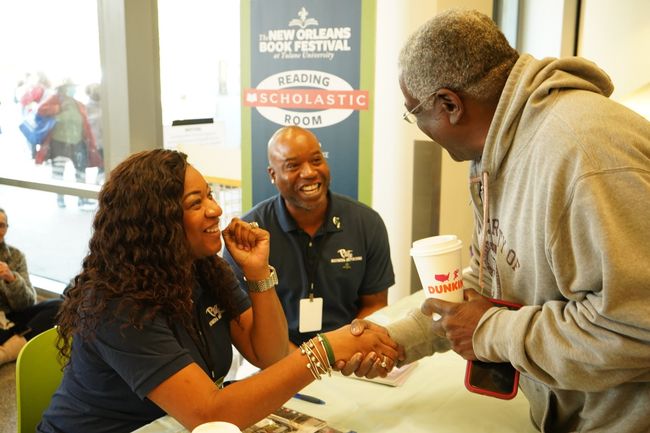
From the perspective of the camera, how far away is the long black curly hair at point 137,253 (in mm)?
1606

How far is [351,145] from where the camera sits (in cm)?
343

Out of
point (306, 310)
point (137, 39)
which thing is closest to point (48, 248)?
point (137, 39)

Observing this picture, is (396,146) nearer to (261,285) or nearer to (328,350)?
(261,285)

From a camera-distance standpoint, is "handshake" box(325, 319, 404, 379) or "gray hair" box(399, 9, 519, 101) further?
"handshake" box(325, 319, 404, 379)

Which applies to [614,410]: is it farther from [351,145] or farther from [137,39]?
[137,39]

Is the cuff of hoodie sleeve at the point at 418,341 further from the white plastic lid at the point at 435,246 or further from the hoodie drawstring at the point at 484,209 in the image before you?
the white plastic lid at the point at 435,246

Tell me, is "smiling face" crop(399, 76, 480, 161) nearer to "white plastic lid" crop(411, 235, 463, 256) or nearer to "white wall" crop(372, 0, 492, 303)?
"white plastic lid" crop(411, 235, 463, 256)

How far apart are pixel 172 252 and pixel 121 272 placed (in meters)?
0.14

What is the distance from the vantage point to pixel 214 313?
191 cm

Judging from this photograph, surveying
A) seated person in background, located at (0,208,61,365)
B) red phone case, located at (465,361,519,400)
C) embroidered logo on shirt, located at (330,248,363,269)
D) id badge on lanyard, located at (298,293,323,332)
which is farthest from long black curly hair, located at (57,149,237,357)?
seated person in background, located at (0,208,61,365)

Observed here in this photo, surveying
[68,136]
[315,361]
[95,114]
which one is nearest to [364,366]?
[315,361]

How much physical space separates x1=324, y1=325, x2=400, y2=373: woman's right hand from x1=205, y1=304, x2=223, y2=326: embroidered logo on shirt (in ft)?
1.25

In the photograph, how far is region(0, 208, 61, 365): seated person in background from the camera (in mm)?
4094

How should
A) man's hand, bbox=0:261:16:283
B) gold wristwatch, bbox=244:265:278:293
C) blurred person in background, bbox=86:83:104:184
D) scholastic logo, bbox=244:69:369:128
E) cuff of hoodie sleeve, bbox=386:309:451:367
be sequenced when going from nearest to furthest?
1. cuff of hoodie sleeve, bbox=386:309:451:367
2. gold wristwatch, bbox=244:265:278:293
3. scholastic logo, bbox=244:69:369:128
4. man's hand, bbox=0:261:16:283
5. blurred person in background, bbox=86:83:104:184
